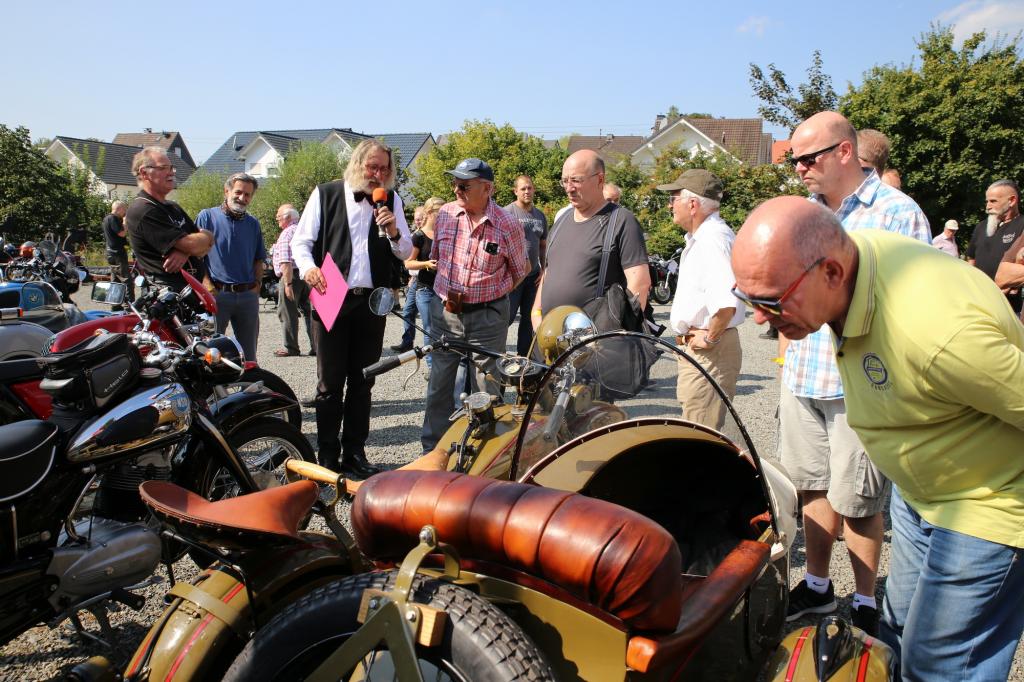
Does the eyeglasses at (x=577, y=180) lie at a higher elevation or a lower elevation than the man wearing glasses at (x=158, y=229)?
higher

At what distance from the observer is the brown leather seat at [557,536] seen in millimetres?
→ 1219

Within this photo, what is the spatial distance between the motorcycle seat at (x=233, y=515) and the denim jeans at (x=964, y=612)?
1589mm

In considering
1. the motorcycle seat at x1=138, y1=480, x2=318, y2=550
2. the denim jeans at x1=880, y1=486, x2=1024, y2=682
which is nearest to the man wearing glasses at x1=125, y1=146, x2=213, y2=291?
the motorcycle seat at x1=138, y1=480, x2=318, y2=550

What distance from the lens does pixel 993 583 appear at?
4.97 ft

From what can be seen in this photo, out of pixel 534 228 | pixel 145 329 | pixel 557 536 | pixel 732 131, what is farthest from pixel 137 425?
pixel 732 131

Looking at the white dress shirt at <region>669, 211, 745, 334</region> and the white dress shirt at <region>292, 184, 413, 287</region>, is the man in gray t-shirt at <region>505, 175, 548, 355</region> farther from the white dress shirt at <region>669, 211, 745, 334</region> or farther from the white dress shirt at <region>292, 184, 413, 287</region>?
the white dress shirt at <region>669, 211, 745, 334</region>

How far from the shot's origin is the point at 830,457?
8.71 ft

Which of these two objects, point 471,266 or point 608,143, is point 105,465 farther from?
point 608,143

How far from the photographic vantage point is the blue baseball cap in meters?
4.20

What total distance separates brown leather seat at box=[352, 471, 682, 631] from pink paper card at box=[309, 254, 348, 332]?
8.64 feet

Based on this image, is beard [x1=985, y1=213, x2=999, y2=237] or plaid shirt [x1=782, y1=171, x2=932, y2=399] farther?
beard [x1=985, y1=213, x2=999, y2=237]

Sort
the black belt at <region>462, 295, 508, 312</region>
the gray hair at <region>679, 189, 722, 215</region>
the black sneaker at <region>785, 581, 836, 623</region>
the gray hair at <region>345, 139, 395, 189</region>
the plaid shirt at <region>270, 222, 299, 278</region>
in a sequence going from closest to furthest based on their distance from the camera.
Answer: the black sneaker at <region>785, 581, 836, 623</region> < the gray hair at <region>679, 189, 722, 215</region> < the gray hair at <region>345, 139, 395, 189</region> < the black belt at <region>462, 295, 508, 312</region> < the plaid shirt at <region>270, 222, 299, 278</region>

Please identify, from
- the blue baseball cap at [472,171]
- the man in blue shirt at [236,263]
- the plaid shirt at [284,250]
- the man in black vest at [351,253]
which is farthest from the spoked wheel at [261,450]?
the plaid shirt at [284,250]

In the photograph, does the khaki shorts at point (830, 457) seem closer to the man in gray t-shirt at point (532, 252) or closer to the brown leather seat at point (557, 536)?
the brown leather seat at point (557, 536)
